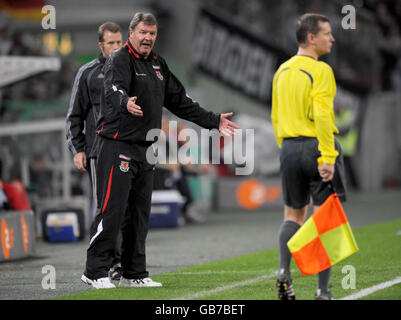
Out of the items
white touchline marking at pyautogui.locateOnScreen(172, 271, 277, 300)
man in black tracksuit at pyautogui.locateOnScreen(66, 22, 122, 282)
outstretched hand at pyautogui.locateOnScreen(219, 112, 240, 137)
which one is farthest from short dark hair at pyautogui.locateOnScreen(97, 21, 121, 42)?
white touchline marking at pyautogui.locateOnScreen(172, 271, 277, 300)

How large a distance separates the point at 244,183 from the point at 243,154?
29.1 inches

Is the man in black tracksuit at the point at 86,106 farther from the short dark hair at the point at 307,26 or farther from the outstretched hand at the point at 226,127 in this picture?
the short dark hair at the point at 307,26

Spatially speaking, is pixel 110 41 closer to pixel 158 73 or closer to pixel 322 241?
pixel 158 73

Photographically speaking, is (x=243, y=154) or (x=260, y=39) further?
(x=260, y=39)

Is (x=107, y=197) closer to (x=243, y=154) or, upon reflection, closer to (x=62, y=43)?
(x=243, y=154)

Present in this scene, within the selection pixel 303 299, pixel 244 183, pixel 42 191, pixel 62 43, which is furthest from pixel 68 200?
pixel 62 43

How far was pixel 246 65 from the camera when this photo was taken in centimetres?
2328

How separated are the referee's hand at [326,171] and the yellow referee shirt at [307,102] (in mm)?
34

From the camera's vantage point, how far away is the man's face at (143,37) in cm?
728

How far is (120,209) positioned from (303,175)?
69.4 inches

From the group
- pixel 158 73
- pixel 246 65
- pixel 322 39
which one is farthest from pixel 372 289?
pixel 246 65

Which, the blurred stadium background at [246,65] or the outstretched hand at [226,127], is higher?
the blurred stadium background at [246,65]

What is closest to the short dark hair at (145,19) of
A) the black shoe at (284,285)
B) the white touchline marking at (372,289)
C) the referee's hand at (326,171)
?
the referee's hand at (326,171)

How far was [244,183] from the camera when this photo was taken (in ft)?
63.8
